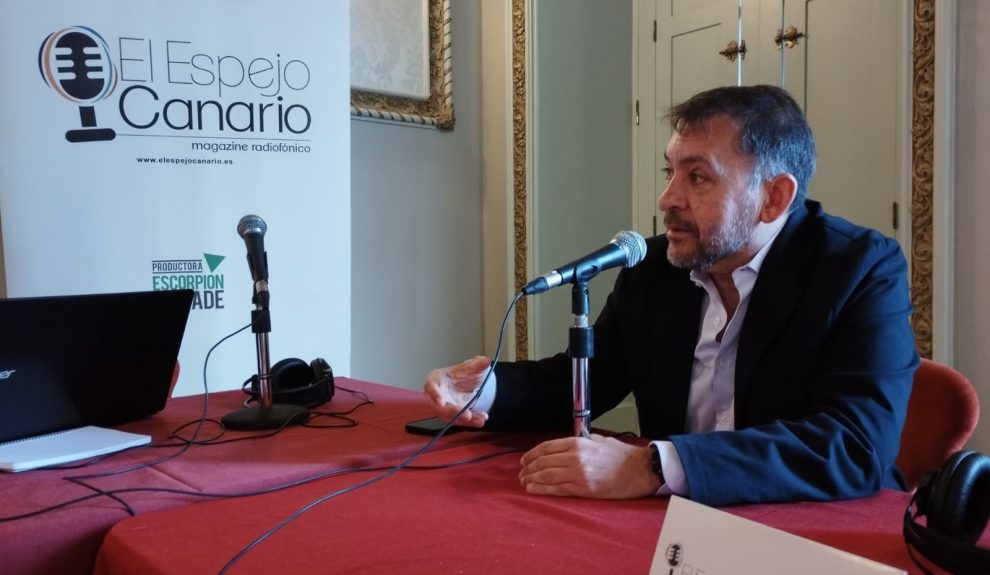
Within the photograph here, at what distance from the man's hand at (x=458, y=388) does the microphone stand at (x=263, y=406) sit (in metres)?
0.32

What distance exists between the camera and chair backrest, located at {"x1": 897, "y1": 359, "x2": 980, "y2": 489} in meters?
1.40

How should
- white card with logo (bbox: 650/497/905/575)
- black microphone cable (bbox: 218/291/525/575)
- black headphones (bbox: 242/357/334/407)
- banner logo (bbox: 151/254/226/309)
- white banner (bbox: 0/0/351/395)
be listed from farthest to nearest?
banner logo (bbox: 151/254/226/309), white banner (bbox: 0/0/351/395), black headphones (bbox: 242/357/334/407), black microphone cable (bbox: 218/291/525/575), white card with logo (bbox: 650/497/905/575)

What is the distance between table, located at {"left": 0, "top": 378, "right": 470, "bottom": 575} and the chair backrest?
0.81 metres

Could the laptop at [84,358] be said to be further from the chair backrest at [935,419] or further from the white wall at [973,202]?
the white wall at [973,202]

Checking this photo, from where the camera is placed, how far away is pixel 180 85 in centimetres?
277

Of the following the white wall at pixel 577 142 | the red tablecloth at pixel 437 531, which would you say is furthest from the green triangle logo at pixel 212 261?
the red tablecloth at pixel 437 531

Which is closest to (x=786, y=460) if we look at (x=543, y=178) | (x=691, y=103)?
(x=691, y=103)

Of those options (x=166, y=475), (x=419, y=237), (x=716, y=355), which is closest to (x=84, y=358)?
(x=166, y=475)

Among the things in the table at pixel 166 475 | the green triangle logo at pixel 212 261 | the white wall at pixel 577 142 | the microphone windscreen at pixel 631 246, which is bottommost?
the table at pixel 166 475

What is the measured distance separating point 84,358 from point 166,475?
0.34 meters

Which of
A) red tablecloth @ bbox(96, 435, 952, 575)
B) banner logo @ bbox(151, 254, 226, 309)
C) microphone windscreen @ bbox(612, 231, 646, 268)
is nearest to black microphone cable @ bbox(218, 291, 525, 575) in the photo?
red tablecloth @ bbox(96, 435, 952, 575)

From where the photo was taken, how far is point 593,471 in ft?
3.67

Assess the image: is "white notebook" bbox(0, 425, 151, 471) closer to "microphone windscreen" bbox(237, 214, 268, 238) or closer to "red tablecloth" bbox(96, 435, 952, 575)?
"red tablecloth" bbox(96, 435, 952, 575)

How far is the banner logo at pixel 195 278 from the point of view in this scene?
2.77m
